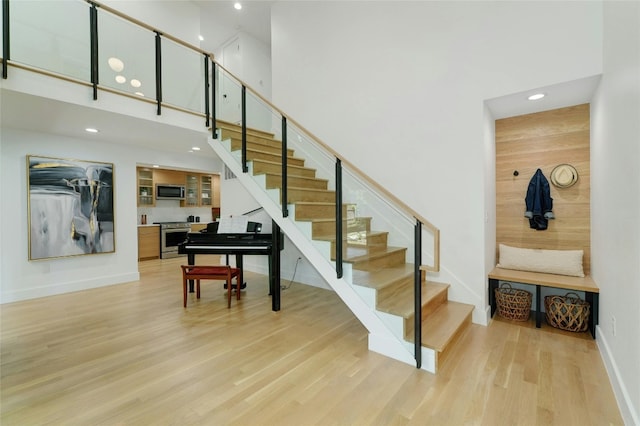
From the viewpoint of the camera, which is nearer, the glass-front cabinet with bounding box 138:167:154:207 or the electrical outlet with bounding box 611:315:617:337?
the electrical outlet with bounding box 611:315:617:337

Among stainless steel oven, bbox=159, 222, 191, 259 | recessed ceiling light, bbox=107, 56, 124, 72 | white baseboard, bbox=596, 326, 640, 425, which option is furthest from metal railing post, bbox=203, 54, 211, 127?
white baseboard, bbox=596, 326, 640, 425

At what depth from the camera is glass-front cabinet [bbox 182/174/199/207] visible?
8492mm

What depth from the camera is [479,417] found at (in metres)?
1.72

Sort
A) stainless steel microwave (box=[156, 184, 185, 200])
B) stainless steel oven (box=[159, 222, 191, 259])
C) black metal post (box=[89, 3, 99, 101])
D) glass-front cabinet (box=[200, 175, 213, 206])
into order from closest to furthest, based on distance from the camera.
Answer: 1. black metal post (box=[89, 3, 99, 101])
2. stainless steel oven (box=[159, 222, 191, 259])
3. stainless steel microwave (box=[156, 184, 185, 200])
4. glass-front cabinet (box=[200, 175, 213, 206])

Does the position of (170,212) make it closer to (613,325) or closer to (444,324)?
(444,324)

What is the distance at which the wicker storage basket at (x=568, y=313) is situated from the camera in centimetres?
281

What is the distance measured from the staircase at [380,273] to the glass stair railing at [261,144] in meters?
0.01

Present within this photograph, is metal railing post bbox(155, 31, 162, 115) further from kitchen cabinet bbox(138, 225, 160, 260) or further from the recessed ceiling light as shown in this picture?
kitchen cabinet bbox(138, 225, 160, 260)

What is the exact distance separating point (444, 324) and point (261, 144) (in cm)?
343

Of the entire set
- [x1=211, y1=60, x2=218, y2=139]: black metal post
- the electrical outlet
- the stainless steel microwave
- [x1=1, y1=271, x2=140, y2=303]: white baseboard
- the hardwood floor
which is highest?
[x1=211, y1=60, x2=218, y2=139]: black metal post

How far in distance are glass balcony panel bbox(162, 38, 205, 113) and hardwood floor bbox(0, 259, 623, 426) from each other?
298 centimetres

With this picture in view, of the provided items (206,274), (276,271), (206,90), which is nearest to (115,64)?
(206,90)

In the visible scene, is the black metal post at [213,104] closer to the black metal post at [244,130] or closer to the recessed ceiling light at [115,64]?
the black metal post at [244,130]

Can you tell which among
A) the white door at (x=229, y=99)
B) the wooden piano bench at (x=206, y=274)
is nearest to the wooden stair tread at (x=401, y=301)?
the wooden piano bench at (x=206, y=274)
